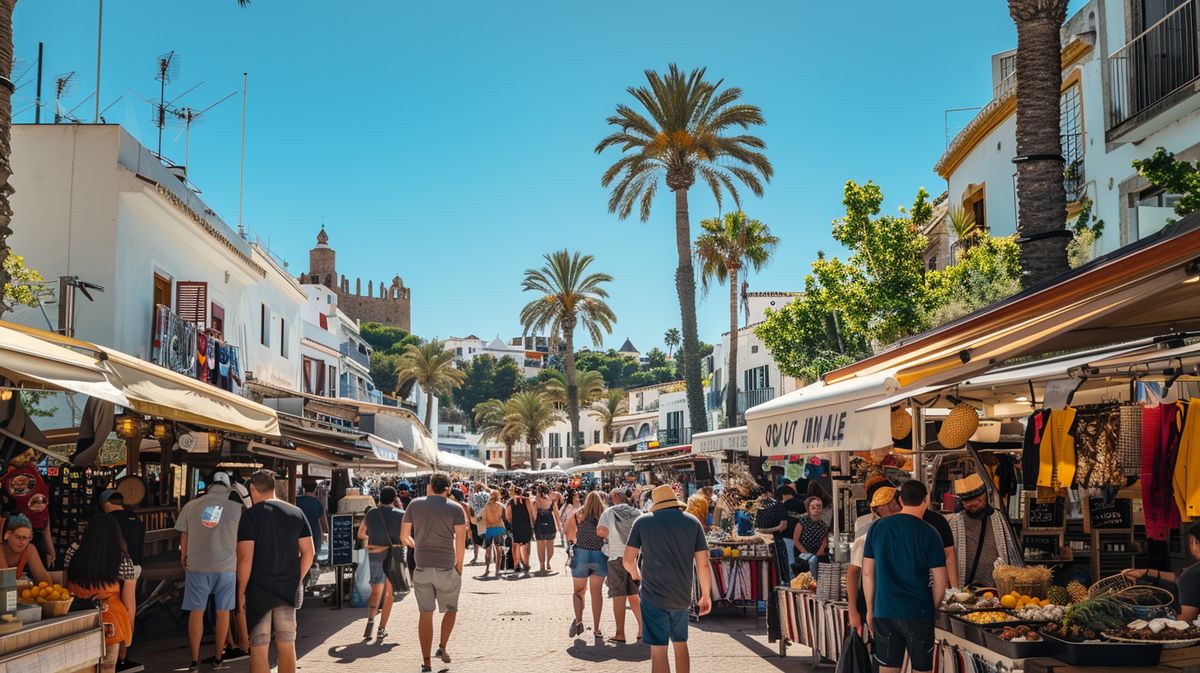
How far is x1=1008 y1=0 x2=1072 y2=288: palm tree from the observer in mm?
11781

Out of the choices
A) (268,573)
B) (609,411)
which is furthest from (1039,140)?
(609,411)

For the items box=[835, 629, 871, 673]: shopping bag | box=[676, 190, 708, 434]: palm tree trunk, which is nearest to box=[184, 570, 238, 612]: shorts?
box=[835, 629, 871, 673]: shopping bag

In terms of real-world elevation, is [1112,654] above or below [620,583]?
above

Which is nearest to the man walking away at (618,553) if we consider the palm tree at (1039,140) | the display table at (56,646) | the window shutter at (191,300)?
the palm tree at (1039,140)

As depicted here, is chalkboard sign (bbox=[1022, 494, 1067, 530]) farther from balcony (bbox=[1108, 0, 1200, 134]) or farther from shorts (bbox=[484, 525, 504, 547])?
shorts (bbox=[484, 525, 504, 547])

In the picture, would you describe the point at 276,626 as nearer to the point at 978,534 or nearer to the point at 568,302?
the point at 978,534

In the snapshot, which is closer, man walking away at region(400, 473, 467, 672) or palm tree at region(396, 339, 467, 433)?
man walking away at region(400, 473, 467, 672)

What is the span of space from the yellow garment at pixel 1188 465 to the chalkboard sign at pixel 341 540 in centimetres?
1164

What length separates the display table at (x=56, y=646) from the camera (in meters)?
6.12

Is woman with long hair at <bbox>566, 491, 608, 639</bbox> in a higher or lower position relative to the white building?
lower

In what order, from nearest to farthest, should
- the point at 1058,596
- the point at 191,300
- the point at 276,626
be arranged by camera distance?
the point at 1058,596 → the point at 276,626 → the point at 191,300

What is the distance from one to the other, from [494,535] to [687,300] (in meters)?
12.3

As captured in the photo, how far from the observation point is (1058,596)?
25.4 feet

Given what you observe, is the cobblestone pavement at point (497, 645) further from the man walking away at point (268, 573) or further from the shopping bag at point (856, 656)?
the shopping bag at point (856, 656)
